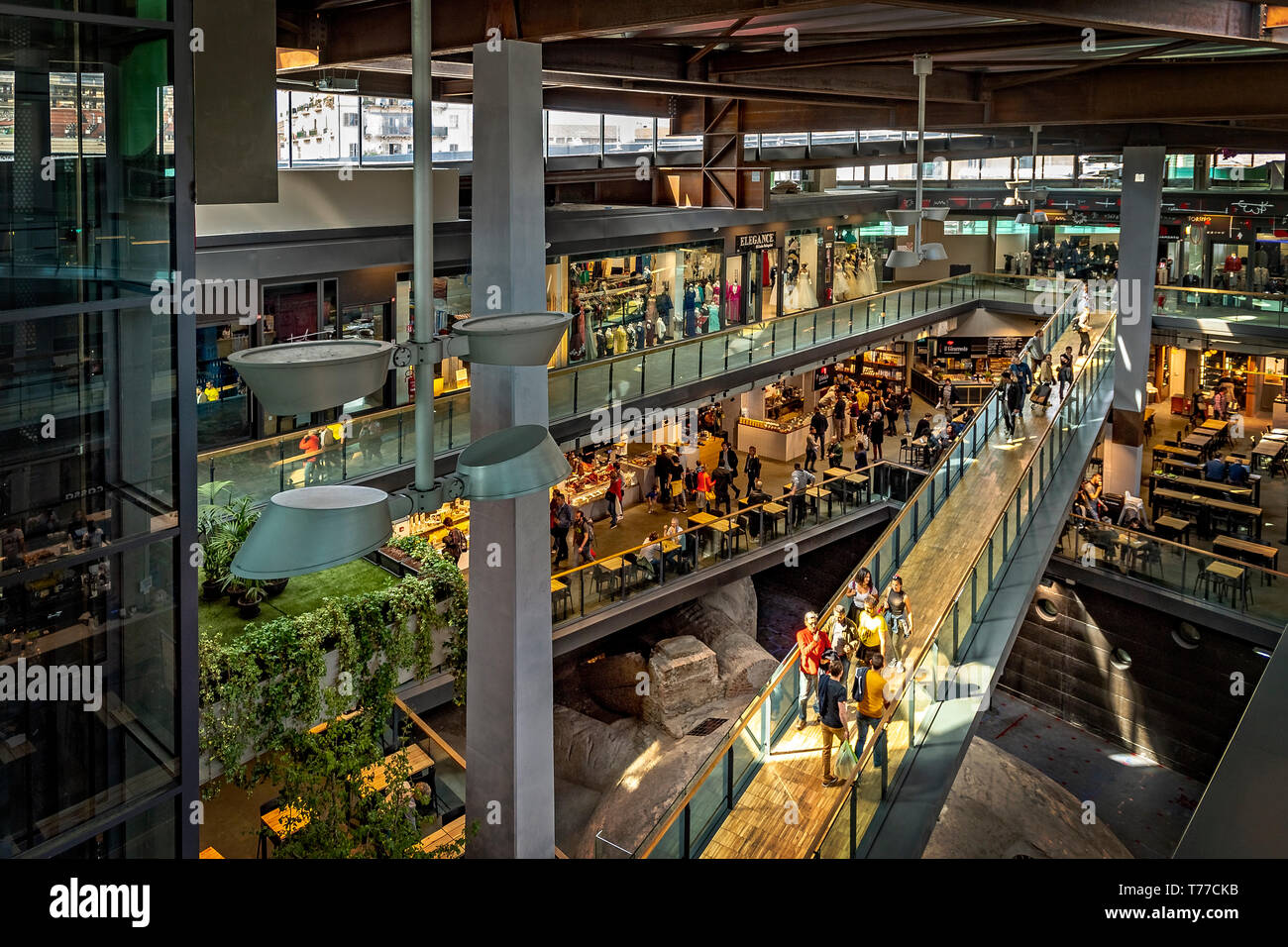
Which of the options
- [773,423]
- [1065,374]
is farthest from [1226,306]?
[773,423]

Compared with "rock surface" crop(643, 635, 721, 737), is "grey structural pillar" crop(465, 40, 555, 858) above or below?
above

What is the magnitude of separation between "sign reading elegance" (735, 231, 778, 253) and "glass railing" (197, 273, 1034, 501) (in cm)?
358

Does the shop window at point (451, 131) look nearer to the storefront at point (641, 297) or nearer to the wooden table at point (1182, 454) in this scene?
the storefront at point (641, 297)

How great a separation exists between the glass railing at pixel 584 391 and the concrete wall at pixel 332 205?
123 inches

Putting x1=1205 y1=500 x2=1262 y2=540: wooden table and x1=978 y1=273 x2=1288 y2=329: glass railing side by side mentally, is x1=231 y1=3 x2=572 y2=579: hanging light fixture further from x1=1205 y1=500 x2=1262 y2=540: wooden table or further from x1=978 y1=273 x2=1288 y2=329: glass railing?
x1=978 y1=273 x2=1288 y2=329: glass railing

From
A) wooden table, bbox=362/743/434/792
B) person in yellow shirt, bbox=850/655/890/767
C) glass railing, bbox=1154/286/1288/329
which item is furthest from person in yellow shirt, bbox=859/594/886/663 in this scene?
glass railing, bbox=1154/286/1288/329

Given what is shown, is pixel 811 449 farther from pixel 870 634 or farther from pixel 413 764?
pixel 870 634

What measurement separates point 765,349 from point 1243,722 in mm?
18509

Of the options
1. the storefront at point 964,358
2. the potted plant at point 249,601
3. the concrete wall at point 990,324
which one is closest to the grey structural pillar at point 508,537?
the potted plant at point 249,601

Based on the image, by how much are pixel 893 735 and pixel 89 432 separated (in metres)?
7.41

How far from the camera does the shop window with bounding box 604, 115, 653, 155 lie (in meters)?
24.6

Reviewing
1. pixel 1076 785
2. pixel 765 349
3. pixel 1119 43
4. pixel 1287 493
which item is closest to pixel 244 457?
pixel 1119 43

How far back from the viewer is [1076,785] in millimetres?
19844

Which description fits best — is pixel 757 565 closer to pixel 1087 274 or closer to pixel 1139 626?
pixel 1139 626
